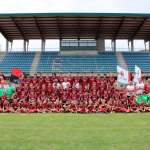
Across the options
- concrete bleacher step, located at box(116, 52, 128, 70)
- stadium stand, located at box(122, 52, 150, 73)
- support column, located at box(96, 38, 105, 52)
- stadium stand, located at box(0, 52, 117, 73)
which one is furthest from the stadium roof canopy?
stadium stand, located at box(0, 52, 117, 73)

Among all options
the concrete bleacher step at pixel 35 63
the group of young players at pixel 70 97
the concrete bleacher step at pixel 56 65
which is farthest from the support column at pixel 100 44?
the group of young players at pixel 70 97

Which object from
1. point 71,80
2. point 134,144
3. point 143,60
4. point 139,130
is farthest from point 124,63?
point 134,144

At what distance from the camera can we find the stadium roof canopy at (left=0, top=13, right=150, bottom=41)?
39.9 meters

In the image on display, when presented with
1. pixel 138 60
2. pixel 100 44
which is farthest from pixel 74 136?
pixel 100 44

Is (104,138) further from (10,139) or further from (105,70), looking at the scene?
(105,70)

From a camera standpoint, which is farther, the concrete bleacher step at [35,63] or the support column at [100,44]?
the support column at [100,44]

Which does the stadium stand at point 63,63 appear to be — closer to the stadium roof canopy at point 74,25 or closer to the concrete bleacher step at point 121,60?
the concrete bleacher step at point 121,60

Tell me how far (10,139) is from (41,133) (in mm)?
1401

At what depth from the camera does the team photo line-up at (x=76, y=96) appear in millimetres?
22734

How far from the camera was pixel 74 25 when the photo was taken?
42594 mm

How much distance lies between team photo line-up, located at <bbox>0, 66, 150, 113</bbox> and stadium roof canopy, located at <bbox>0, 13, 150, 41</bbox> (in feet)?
46.1

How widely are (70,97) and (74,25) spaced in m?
19.5

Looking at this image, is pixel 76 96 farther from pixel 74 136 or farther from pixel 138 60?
pixel 138 60

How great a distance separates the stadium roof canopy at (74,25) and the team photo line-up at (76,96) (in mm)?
14038
